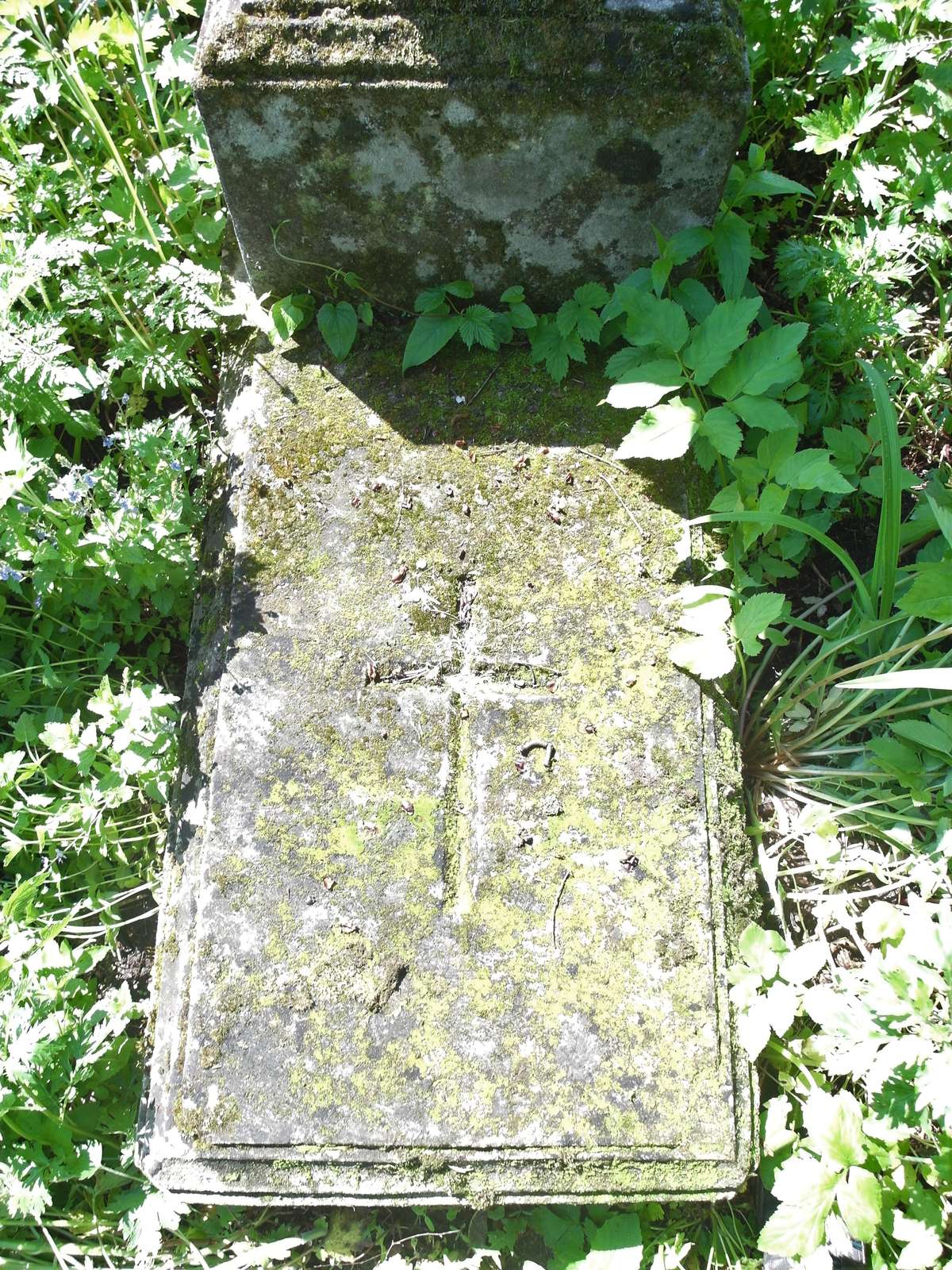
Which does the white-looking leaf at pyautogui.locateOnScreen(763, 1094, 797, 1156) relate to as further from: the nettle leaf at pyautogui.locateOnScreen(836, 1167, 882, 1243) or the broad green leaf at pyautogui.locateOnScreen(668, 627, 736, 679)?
the broad green leaf at pyautogui.locateOnScreen(668, 627, 736, 679)

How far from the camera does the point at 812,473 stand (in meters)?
2.30

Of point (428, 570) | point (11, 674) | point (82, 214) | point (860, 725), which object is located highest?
point (82, 214)

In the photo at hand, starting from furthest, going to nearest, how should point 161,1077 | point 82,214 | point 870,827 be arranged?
1. point 82,214
2. point 870,827
3. point 161,1077

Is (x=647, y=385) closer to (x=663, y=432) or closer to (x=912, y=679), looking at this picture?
(x=663, y=432)

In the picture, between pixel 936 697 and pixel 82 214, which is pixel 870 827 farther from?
pixel 82 214

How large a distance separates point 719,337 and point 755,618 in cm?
72

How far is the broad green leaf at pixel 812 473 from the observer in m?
2.27

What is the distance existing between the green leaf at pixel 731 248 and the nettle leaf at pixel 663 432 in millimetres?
477


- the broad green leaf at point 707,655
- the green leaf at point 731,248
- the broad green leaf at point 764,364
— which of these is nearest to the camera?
the broad green leaf at point 707,655

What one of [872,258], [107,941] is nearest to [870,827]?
[872,258]

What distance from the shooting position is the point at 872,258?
2.82 metres

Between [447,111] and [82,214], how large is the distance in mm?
1313

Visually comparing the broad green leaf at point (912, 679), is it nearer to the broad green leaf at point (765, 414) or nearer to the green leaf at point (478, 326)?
the broad green leaf at point (765, 414)

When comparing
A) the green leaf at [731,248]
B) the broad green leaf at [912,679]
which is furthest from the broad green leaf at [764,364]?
the broad green leaf at [912,679]
